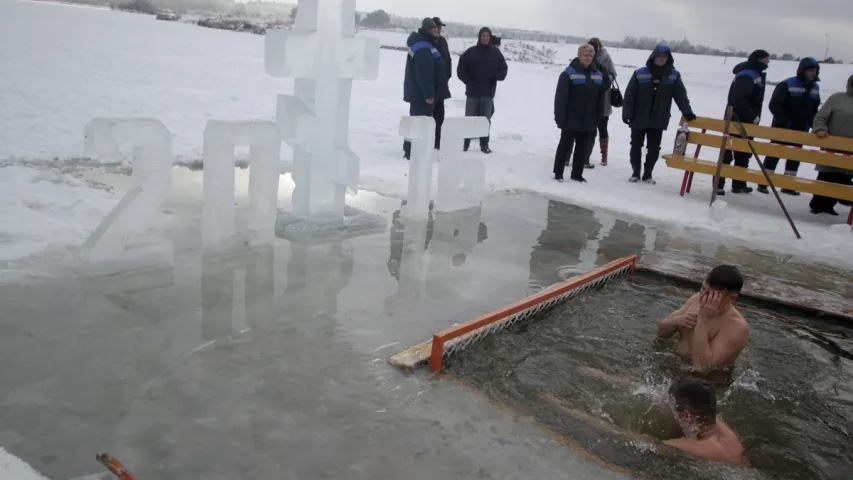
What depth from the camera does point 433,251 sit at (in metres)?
6.68

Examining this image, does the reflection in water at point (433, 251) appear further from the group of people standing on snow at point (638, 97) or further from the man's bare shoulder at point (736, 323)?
A: the group of people standing on snow at point (638, 97)

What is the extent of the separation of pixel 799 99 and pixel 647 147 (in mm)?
2294

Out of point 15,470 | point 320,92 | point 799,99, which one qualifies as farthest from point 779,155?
point 15,470

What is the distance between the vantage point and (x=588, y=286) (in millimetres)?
6055

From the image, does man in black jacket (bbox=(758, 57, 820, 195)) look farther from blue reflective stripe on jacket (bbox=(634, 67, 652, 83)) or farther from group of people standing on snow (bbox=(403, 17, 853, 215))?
blue reflective stripe on jacket (bbox=(634, 67, 652, 83))

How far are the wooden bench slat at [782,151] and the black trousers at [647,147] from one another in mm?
486

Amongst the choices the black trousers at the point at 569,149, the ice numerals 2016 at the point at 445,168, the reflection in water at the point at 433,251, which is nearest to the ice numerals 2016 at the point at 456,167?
the ice numerals 2016 at the point at 445,168

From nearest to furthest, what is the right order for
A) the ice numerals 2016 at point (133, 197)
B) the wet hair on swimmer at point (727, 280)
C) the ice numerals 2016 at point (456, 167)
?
the wet hair on swimmer at point (727, 280)
the ice numerals 2016 at point (133, 197)
the ice numerals 2016 at point (456, 167)

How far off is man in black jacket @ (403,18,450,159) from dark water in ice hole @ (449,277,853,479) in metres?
5.42

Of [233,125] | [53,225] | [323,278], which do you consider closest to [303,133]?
[233,125]

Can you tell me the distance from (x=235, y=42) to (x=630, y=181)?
2849 cm

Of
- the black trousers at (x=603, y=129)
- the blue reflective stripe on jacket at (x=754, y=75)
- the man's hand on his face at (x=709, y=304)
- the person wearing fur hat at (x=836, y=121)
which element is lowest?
the man's hand on his face at (x=709, y=304)

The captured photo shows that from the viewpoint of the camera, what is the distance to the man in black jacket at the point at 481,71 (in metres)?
11.8

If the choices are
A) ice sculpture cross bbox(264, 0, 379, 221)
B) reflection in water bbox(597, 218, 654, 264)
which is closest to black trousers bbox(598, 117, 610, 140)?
reflection in water bbox(597, 218, 654, 264)
